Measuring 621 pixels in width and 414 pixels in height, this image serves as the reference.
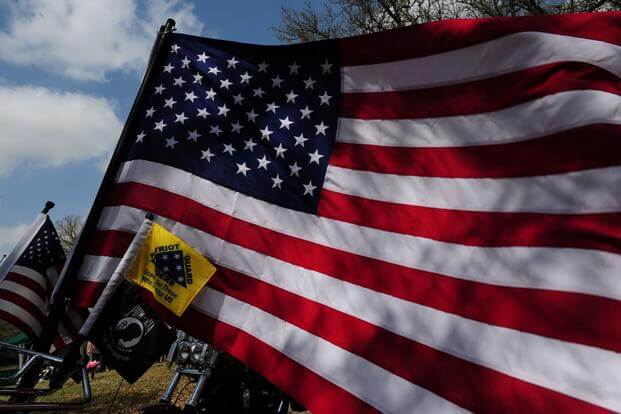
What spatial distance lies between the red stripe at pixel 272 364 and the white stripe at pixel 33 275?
71.1 inches

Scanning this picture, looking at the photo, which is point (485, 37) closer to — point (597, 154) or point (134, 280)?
point (597, 154)

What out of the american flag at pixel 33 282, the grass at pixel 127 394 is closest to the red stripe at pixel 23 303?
the american flag at pixel 33 282

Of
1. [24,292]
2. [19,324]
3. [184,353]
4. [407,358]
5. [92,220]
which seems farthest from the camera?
[184,353]

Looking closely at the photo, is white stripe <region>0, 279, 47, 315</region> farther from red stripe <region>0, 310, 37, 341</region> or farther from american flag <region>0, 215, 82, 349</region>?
red stripe <region>0, 310, 37, 341</region>

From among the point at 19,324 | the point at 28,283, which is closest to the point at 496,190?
the point at 19,324

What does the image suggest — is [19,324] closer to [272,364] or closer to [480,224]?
[272,364]

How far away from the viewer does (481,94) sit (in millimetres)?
2994

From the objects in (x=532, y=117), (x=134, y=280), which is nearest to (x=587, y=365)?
(x=532, y=117)

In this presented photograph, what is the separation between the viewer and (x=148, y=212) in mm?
3730

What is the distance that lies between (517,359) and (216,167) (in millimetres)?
2554

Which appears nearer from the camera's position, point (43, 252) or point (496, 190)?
point (496, 190)

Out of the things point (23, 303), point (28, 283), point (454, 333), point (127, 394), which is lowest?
point (127, 394)

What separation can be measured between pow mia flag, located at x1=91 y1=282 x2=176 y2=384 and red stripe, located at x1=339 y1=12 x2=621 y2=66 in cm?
245

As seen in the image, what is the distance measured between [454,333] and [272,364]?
4.12ft
